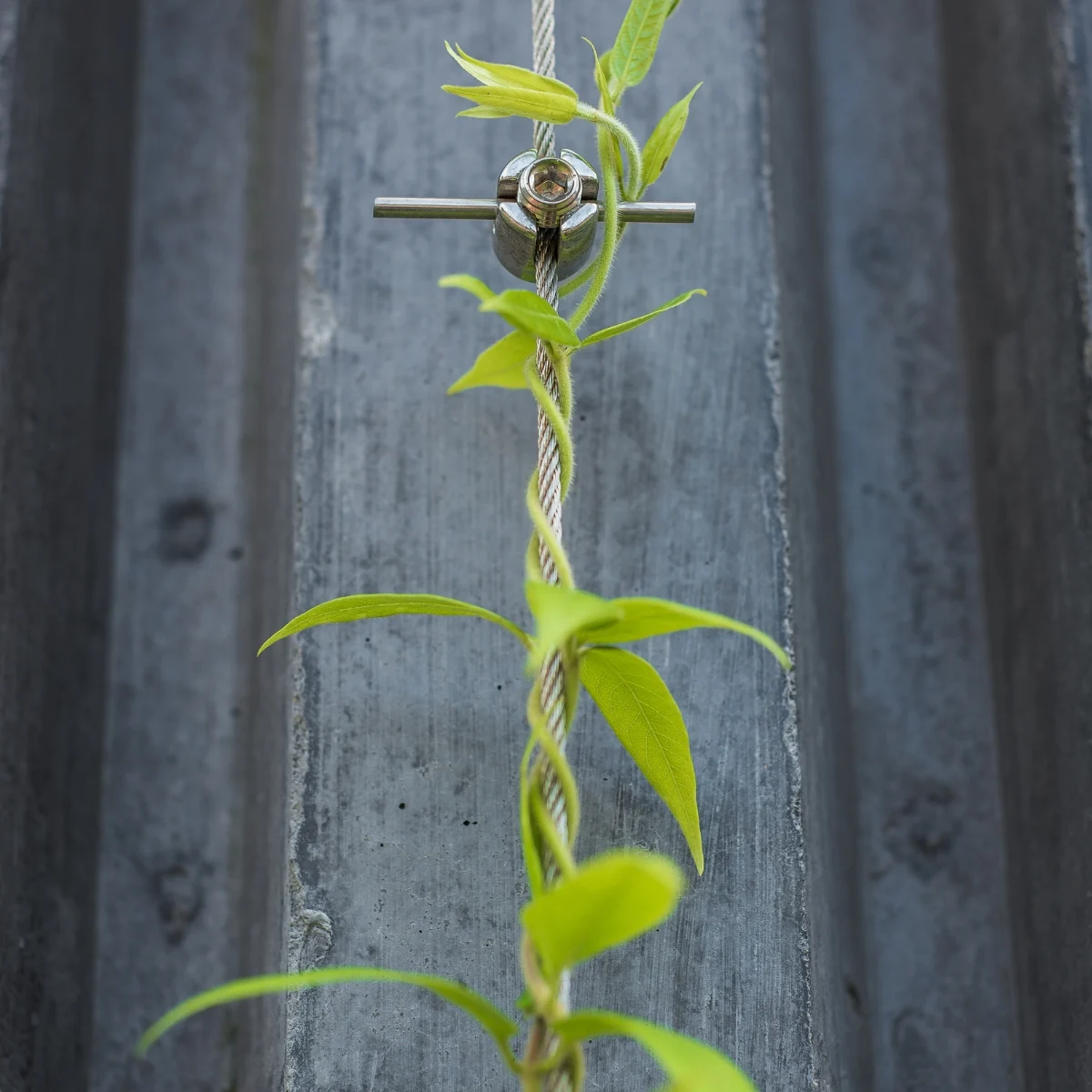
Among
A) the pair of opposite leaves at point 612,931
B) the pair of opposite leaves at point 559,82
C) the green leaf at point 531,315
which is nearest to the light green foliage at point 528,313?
the green leaf at point 531,315

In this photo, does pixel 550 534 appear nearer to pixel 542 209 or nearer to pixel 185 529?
pixel 542 209

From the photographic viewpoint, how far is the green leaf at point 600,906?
48 cm

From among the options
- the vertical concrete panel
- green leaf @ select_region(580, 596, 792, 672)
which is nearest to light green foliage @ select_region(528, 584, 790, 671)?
green leaf @ select_region(580, 596, 792, 672)

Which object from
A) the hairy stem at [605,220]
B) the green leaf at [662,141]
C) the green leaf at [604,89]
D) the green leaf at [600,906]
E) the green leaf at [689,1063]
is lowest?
the green leaf at [689,1063]

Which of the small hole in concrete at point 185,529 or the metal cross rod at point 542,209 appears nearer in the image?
the metal cross rod at point 542,209

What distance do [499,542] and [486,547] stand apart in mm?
11

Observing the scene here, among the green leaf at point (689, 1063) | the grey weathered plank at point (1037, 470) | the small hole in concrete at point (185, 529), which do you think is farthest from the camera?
the small hole in concrete at point (185, 529)

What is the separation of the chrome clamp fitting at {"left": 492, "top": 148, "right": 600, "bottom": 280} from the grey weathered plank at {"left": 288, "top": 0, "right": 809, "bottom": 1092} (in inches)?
9.1

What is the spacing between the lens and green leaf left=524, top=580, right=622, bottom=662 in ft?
1.76

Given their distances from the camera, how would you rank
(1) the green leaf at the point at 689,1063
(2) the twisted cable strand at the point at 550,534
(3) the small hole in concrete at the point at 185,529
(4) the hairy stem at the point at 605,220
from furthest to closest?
(3) the small hole in concrete at the point at 185,529
(4) the hairy stem at the point at 605,220
(2) the twisted cable strand at the point at 550,534
(1) the green leaf at the point at 689,1063

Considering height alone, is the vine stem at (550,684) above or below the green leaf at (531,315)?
below

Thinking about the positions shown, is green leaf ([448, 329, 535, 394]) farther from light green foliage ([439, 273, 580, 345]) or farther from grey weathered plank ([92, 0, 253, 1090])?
grey weathered plank ([92, 0, 253, 1090])

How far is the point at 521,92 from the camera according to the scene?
670 millimetres

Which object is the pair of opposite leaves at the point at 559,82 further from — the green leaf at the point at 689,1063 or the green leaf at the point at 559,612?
the green leaf at the point at 689,1063
